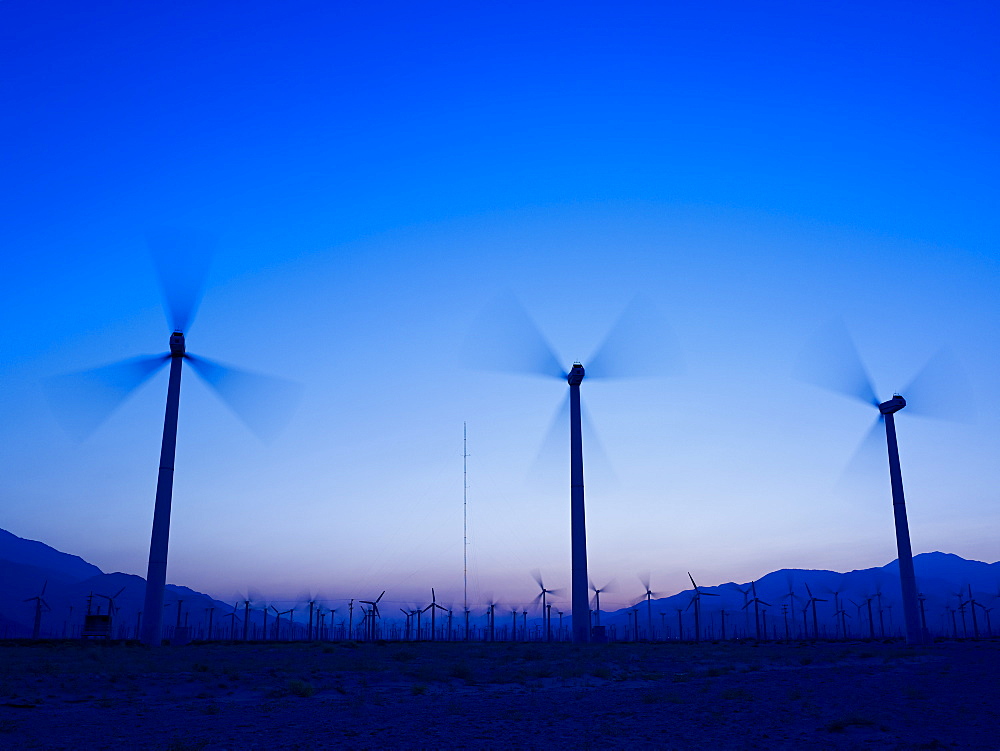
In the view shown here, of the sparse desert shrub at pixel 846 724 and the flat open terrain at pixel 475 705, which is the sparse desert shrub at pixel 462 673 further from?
the sparse desert shrub at pixel 846 724

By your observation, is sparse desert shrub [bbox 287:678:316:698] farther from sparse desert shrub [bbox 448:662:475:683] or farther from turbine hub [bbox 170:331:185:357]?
turbine hub [bbox 170:331:185:357]

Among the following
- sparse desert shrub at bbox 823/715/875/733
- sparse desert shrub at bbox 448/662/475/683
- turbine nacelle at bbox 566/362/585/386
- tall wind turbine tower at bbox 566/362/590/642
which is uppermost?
turbine nacelle at bbox 566/362/585/386

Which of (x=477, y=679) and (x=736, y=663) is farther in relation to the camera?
(x=736, y=663)

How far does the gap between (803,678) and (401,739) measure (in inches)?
871

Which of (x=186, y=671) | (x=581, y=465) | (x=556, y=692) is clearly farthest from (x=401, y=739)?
(x=581, y=465)

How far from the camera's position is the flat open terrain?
23188mm

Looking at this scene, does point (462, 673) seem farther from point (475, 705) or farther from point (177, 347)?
point (177, 347)

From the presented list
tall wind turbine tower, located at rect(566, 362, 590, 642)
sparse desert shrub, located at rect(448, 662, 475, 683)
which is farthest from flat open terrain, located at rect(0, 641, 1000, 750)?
tall wind turbine tower, located at rect(566, 362, 590, 642)

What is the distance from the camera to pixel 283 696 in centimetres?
3064

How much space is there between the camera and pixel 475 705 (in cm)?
2917

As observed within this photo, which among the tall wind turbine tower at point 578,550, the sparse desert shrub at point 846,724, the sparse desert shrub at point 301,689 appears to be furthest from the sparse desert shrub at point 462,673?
the tall wind turbine tower at point 578,550

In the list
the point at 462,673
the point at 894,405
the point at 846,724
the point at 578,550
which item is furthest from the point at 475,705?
the point at 894,405

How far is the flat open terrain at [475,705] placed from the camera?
23188mm

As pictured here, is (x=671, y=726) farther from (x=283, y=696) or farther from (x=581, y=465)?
(x=581, y=465)
